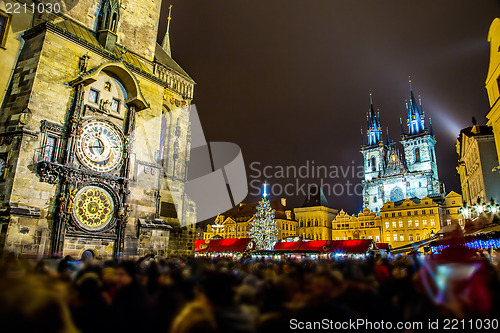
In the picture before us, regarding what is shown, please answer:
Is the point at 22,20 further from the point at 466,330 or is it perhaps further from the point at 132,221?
the point at 466,330

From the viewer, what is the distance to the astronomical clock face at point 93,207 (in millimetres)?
14398

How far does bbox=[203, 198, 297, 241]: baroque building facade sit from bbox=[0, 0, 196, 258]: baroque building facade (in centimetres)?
6439

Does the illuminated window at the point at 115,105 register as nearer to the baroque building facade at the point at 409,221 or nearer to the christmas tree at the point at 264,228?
the christmas tree at the point at 264,228

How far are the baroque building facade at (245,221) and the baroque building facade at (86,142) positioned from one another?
6439 centimetres

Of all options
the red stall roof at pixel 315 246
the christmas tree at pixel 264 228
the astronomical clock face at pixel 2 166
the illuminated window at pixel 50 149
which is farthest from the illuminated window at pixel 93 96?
the christmas tree at pixel 264 228

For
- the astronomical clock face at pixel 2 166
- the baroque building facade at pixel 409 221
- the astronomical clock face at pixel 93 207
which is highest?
the baroque building facade at pixel 409 221

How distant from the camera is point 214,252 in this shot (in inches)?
1183

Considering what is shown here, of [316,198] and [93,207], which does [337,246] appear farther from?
[316,198]

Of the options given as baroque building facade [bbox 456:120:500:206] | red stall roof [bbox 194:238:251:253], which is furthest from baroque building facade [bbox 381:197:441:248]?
red stall roof [bbox 194:238:251:253]

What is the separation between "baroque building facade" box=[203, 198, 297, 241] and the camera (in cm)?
8388

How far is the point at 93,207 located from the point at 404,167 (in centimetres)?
9088

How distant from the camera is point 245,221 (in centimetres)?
8506

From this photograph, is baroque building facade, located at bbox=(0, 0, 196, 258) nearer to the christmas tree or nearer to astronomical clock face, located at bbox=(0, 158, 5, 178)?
astronomical clock face, located at bbox=(0, 158, 5, 178)

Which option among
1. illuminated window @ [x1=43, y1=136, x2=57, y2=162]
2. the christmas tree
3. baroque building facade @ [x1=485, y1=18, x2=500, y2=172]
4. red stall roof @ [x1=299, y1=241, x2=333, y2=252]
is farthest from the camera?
the christmas tree
